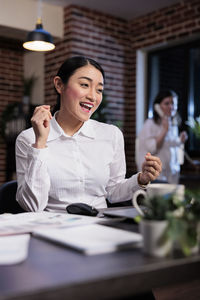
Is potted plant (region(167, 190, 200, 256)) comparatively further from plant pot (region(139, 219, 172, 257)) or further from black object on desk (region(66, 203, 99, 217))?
black object on desk (region(66, 203, 99, 217))

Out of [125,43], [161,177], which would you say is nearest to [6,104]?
[125,43]

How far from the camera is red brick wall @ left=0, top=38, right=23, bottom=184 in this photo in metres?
6.32

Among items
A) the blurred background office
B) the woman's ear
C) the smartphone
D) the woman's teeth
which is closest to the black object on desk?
the woman's teeth

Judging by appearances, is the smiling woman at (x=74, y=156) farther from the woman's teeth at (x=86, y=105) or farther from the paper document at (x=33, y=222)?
the paper document at (x=33, y=222)

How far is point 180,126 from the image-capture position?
5.34m

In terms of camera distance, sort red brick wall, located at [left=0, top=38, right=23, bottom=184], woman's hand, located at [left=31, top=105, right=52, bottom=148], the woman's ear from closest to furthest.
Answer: woman's hand, located at [left=31, top=105, right=52, bottom=148] < the woman's ear < red brick wall, located at [left=0, top=38, right=23, bottom=184]

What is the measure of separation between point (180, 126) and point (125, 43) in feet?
5.09

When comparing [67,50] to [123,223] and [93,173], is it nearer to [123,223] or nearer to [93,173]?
[93,173]

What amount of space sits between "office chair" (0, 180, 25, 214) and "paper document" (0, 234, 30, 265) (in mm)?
851

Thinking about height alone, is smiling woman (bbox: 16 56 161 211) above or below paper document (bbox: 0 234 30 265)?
above

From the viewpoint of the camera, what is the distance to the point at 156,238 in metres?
0.74

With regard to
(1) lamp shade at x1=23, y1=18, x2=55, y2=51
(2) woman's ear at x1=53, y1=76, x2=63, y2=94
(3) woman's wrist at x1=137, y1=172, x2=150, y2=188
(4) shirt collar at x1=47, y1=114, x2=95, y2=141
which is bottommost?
(3) woman's wrist at x1=137, y1=172, x2=150, y2=188

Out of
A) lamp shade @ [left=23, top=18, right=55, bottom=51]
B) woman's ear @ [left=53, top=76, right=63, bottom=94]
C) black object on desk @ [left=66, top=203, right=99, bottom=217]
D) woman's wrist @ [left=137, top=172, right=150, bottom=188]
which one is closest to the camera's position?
black object on desk @ [left=66, top=203, right=99, bottom=217]

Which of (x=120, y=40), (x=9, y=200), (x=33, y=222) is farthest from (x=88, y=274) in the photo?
(x=120, y=40)
